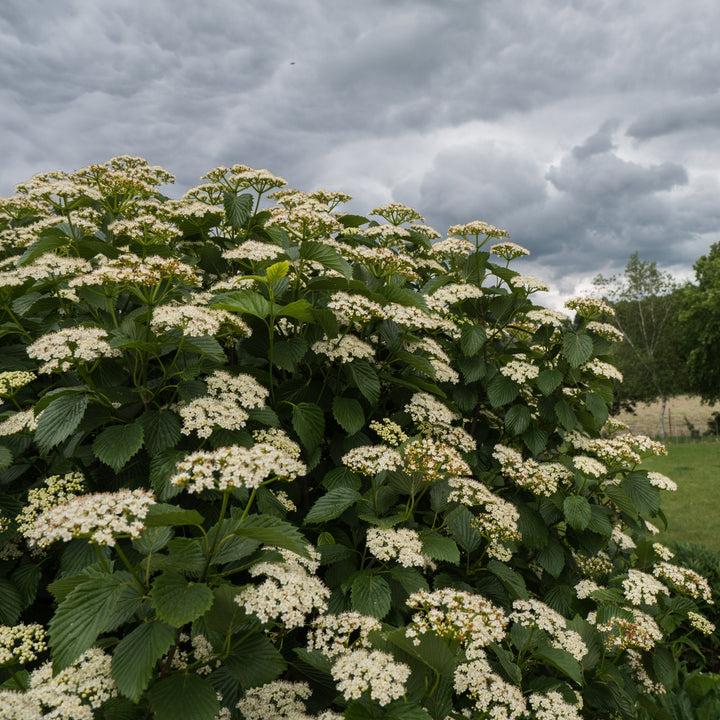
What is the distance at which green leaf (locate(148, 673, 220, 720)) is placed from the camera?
1.76m

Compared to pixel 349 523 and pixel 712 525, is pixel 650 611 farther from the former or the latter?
pixel 712 525

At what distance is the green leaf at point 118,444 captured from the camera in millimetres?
2535

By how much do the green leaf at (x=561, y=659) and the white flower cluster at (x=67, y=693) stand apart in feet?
7.13

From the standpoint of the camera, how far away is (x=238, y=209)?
4371 millimetres

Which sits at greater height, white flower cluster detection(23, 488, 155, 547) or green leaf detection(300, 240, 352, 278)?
green leaf detection(300, 240, 352, 278)

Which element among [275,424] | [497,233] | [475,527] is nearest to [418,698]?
[475,527]

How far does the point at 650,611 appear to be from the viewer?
411 centimetres

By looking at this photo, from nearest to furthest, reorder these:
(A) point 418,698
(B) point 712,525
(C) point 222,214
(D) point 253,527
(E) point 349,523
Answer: (D) point 253,527 < (A) point 418,698 < (E) point 349,523 < (C) point 222,214 < (B) point 712,525

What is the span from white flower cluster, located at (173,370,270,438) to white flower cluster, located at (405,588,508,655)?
4.15 ft

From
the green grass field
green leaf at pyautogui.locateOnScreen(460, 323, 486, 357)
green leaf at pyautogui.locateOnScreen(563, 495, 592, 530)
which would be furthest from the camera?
the green grass field

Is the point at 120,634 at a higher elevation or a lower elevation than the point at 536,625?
higher

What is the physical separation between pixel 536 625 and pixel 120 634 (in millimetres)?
2330

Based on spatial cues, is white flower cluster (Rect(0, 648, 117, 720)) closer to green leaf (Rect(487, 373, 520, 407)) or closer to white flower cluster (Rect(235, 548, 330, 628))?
white flower cluster (Rect(235, 548, 330, 628))

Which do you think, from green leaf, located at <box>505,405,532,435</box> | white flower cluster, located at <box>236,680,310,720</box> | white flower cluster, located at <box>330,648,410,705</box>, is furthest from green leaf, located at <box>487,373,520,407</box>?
white flower cluster, located at <box>236,680,310,720</box>
